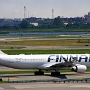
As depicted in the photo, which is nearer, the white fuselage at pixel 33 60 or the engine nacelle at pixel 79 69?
the engine nacelle at pixel 79 69

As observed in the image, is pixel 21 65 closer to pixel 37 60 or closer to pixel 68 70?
pixel 37 60

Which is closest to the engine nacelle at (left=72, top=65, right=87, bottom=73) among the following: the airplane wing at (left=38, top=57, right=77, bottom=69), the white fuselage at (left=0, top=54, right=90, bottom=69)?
the airplane wing at (left=38, top=57, right=77, bottom=69)

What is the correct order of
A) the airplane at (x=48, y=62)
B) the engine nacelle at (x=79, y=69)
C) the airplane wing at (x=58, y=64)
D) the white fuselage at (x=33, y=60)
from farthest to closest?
the white fuselage at (x=33, y=60), the airplane at (x=48, y=62), the airplane wing at (x=58, y=64), the engine nacelle at (x=79, y=69)

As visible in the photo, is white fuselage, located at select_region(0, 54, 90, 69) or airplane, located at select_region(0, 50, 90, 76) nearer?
airplane, located at select_region(0, 50, 90, 76)

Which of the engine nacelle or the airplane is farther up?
the airplane

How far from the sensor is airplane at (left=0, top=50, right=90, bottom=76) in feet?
226

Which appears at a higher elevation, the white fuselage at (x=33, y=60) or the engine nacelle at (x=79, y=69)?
the white fuselage at (x=33, y=60)

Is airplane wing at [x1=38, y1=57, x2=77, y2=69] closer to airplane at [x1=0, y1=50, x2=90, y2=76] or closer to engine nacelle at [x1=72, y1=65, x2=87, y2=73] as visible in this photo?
airplane at [x1=0, y1=50, x2=90, y2=76]

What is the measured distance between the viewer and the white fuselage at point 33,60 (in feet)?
227

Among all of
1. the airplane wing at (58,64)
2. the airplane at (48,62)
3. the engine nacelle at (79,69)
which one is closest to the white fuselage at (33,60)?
the airplane at (48,62)

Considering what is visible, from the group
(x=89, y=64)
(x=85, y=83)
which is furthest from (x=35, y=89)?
(x=89, y=64)

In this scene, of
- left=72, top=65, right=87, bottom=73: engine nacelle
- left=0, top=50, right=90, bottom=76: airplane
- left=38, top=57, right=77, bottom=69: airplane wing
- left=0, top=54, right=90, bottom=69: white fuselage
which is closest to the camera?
left=72, top=65, right=87, bottom=73: engine nacelle

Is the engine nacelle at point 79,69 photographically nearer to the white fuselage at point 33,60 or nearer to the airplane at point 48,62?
the airplane at point 48,62

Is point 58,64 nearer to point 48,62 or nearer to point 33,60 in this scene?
point 48,62
